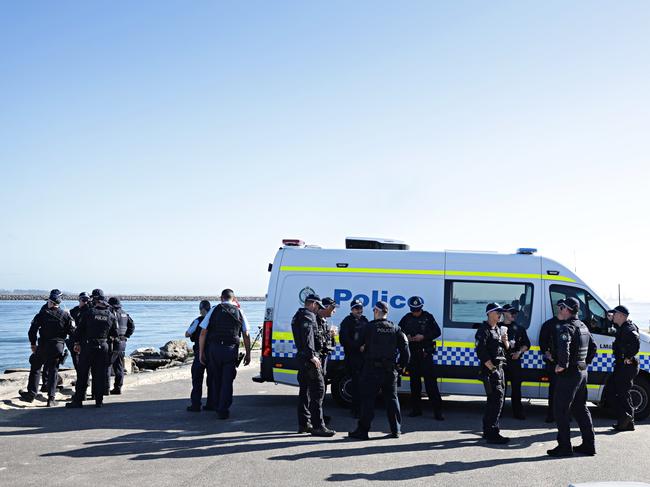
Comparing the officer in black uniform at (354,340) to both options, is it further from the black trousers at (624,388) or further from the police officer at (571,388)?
the black trousers at (624,388)

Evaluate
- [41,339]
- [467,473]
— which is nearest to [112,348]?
[41,339]

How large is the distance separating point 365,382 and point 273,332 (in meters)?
A: 2.25

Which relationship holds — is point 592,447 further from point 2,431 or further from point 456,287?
point 2,431

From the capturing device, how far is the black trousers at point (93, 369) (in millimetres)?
10023

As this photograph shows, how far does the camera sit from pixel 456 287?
9969mm

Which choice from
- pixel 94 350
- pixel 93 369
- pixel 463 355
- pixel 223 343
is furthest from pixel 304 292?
pixel 93 369

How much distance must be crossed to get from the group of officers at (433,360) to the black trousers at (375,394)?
1 centimetres

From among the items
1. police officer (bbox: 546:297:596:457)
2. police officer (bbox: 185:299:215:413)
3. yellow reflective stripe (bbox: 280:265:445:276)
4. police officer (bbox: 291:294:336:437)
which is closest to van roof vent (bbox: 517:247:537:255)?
yellow reflective stripe (bbox: 280:265:445:276)

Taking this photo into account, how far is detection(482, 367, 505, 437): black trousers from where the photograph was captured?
7.96m

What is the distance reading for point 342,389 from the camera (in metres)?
10.2

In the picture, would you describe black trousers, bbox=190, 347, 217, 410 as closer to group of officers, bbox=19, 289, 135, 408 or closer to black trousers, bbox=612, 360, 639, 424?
group of officers, bbox=19, 289, 135, 408

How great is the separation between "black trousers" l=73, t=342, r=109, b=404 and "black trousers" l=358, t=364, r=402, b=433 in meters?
4.30

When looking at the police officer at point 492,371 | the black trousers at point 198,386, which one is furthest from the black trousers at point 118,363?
the police officer at point 492,371

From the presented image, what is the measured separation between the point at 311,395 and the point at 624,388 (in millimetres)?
4238
